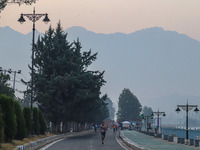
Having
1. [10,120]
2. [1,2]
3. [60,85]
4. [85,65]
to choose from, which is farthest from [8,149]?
[85,65]

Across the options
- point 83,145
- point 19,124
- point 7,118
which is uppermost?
point 7,118

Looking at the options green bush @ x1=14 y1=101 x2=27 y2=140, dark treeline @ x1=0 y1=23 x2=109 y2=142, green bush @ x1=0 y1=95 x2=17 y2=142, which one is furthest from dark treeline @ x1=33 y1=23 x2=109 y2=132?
green bush @ x1=0 y1=95 x2=17 y2=142

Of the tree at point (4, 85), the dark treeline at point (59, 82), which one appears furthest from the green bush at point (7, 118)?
the tree at point (4, 85)

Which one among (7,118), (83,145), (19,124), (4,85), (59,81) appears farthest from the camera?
(4,85)

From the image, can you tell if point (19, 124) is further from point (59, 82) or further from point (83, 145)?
point (59, 82)

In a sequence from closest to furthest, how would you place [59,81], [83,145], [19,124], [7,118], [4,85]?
[7,118]
[19,124]
[83,145]
[59,81]
[4,85]

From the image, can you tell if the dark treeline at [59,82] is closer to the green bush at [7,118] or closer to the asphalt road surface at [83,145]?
the asphalt road surface at [83,145]

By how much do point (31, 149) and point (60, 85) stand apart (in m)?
36.9

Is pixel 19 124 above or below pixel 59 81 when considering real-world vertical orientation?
below

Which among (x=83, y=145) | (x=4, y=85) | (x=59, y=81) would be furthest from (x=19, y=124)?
(x=4, y=85)

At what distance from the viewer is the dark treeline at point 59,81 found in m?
70.6

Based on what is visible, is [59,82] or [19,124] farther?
[59,82]

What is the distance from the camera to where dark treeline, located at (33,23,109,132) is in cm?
7062

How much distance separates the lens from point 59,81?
69375 millimetres
